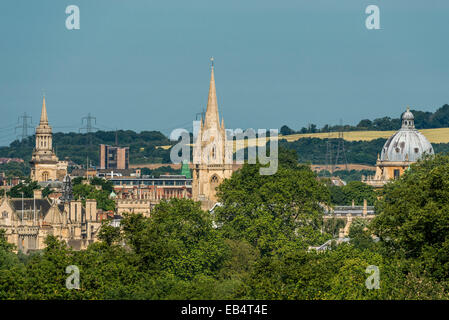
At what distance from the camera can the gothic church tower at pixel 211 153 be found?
570 feet

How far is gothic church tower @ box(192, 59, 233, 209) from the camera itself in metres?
174

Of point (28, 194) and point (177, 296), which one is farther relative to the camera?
point (28, 194)

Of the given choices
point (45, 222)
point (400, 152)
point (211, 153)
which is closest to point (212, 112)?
point (211, 153)

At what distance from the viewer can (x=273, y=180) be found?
112m

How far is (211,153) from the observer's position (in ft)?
574

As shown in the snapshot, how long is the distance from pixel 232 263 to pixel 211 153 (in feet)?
287

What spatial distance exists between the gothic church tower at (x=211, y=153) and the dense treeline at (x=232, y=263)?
76.2 m

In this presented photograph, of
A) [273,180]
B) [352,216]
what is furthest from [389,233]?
[352,216]

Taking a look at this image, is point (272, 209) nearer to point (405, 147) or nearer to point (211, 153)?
point (211, 153)

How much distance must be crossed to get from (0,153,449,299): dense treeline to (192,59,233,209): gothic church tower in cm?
7618

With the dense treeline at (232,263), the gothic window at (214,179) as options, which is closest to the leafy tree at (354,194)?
the gothic window at (214,179)

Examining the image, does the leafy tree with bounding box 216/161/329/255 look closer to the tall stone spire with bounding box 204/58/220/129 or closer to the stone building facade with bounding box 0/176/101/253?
the stone building facade with bounding box 0/176/101/253
